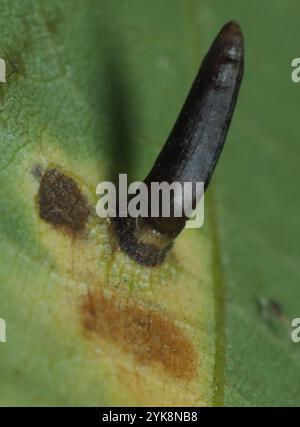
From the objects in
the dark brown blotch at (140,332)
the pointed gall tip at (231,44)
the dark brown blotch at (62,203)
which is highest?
the pointed gall tip at (231,44)

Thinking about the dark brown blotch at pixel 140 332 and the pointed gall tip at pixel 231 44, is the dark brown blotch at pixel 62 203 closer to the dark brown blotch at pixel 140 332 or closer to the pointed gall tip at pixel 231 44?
the dark brown blotch at pixel 140 332

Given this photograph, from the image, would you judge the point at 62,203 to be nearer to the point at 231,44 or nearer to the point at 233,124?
the point at 231,44

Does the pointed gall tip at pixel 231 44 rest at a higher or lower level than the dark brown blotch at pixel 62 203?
higher

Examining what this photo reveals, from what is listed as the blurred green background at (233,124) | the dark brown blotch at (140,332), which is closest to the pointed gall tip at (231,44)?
the blurred green background at (233,124)

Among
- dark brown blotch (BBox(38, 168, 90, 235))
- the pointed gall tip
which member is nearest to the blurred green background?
dark brown blotch (BBox(38, 168, 90, 235))

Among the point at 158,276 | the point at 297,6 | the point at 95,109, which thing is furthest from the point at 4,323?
the point at 297,6

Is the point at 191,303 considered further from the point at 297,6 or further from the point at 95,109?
the point at 297,6

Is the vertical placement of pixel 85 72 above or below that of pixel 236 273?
above
